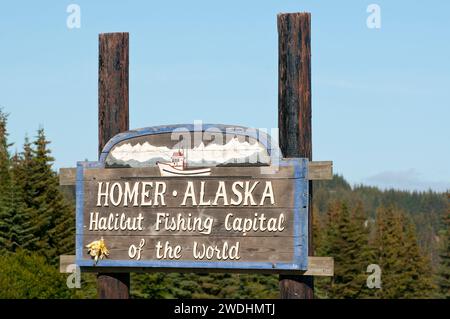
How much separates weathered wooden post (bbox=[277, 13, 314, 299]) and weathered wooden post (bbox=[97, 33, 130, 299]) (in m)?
2.24

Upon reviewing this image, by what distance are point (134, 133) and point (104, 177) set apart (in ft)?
2.27

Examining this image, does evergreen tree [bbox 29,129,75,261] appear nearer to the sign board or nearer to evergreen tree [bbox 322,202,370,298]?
evergreen tree [bbox 322,202,370,298]

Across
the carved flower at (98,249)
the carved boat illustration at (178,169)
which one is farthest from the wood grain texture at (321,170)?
the carved flower at (98,249)

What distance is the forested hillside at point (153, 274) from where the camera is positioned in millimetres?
44875

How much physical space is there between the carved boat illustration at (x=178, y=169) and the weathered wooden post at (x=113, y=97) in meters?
0.91

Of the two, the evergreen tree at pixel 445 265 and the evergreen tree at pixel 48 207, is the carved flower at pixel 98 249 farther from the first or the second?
the evergreen tree at pixel 445 265

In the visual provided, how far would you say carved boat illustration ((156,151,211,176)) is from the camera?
11.3 meters

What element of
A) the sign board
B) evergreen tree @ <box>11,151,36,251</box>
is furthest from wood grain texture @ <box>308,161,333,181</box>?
evergreen tree @ <box>11,151,36,251</box>

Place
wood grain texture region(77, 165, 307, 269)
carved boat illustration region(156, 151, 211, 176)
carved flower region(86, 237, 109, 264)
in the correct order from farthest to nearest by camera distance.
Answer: carved flower region(86, 237, 109, 264) → carved boat illustration region(156, 151, 211, 176) → wood grain texture region(77, 165, 307, 269)

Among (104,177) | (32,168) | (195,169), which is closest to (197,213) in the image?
(195,169)

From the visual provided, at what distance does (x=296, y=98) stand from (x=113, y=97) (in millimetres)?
2560

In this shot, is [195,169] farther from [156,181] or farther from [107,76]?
[107,76]

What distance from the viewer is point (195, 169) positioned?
11.4 m

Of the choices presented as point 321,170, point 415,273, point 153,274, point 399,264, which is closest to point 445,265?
point 399,264
